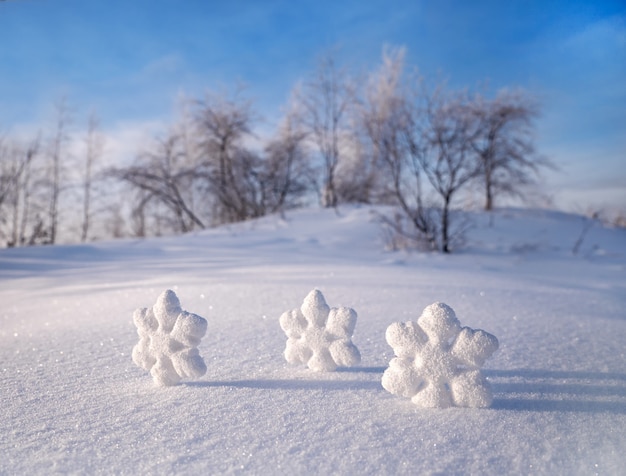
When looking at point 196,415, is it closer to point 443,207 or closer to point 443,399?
point 443,399

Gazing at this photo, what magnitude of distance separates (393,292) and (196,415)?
5.77 feet

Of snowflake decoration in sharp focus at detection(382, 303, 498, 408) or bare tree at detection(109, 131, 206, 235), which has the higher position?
bare tree at detection(109, 131, 206, 235)

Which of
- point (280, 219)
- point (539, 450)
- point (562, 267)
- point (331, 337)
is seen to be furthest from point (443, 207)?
point (539, 450)

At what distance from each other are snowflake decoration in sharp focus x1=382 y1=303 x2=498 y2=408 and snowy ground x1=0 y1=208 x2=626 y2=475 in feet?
0.15

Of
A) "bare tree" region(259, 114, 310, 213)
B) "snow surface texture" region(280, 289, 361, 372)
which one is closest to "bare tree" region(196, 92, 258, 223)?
"bare tree" region(259, 114, 310, 213)

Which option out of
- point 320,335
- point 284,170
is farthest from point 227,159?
point 320,335

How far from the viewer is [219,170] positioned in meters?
8.39

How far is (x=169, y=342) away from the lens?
1.36 metres

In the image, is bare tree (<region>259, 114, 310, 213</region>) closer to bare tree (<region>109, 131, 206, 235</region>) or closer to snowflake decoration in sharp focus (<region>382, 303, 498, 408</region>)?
bare tree (<region>109, 131, 206, 235</region>)

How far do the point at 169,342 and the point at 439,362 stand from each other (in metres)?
0.74

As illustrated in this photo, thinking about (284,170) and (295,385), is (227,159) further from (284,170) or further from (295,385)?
(295,385)

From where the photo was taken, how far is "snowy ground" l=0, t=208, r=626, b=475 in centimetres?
98

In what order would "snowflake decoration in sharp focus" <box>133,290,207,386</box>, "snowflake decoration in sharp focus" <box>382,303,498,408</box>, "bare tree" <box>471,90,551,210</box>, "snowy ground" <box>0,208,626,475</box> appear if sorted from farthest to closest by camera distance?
"bare tree" <box>471,90,551,210</box>, "snowflake decoration in sharp focus" <box>133,290,207,386</box>, "snowflake decoration in sharp focus" <box>382,303,498,408</box>, "snowy ground" <box>0,208,626,475</box>

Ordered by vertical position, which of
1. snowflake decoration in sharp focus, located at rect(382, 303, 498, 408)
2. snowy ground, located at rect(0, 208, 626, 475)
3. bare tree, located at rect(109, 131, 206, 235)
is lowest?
snowy ground, located at rect(0, 208, 626, 475)
